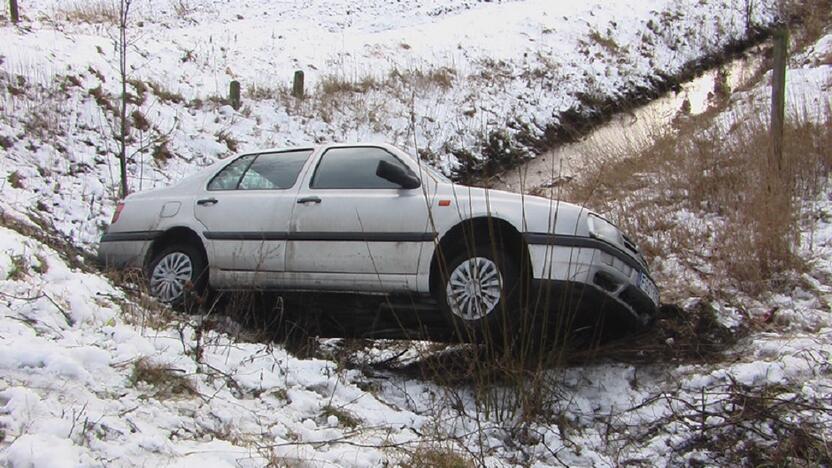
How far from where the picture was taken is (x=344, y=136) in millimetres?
13195

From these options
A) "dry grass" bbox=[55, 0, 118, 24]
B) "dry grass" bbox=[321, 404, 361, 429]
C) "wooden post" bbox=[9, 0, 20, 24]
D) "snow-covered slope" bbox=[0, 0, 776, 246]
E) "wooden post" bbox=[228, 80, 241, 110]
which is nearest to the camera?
"dry grass" bbox=[321, 404, 361, 429]

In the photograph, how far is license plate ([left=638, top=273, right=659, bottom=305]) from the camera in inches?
Answer: 202

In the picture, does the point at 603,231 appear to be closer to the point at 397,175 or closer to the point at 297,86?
the point at 397,175

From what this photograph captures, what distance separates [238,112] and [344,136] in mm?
1915

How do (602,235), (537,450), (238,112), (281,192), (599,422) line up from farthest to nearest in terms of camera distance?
(238,112) < (281,192) < (602,235) < (599,422) < (537,450)

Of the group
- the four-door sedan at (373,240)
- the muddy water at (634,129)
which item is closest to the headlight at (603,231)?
the four-door sedan at (373,240)

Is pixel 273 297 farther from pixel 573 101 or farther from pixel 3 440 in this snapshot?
pixel 573 101

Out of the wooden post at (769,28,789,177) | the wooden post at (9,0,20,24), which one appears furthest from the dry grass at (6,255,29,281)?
the wooden post at (9,0,20,24)

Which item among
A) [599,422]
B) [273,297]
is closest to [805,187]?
[599,422]

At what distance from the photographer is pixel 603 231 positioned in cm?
508

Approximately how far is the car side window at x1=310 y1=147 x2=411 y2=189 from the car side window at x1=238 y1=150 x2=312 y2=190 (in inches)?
9.0

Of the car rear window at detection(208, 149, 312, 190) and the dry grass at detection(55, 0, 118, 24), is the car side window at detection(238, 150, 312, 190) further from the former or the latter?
the dry grass at detection(55, 0, 118, 24)

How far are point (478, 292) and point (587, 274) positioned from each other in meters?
0.73

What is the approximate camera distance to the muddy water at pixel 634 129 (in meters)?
11.4
